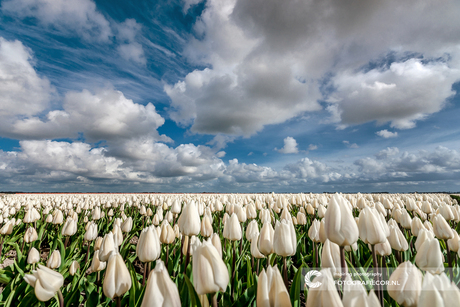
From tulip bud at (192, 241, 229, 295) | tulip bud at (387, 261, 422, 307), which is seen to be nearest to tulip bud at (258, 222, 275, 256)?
tulip bud at (192, 241, 229, 295)

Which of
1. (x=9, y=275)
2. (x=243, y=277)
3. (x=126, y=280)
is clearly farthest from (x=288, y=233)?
(x=9, y=275)

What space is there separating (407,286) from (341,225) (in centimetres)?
68

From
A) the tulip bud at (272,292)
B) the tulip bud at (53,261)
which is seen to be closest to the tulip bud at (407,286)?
the tulip bud at (272,292)

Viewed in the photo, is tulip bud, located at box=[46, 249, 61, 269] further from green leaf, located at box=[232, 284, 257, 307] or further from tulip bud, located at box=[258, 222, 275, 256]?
tulip bud, located at box=[258, 222, 275, 256]

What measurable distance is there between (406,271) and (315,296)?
2.99ft

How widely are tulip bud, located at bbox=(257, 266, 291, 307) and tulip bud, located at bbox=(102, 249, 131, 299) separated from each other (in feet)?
4.54

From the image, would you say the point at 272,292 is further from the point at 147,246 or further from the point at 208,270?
the point at 147,246

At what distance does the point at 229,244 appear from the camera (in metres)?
4.84

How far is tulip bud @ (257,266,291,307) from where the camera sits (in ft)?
5.13

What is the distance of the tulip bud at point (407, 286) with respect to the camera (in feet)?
5.65

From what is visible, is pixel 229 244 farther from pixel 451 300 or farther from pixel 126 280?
pixel 451 300

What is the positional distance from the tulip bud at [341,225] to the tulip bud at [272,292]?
0.98 meters

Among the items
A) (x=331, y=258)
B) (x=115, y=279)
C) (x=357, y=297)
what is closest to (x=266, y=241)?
(x=331, y=258)

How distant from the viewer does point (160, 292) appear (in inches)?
60.9
